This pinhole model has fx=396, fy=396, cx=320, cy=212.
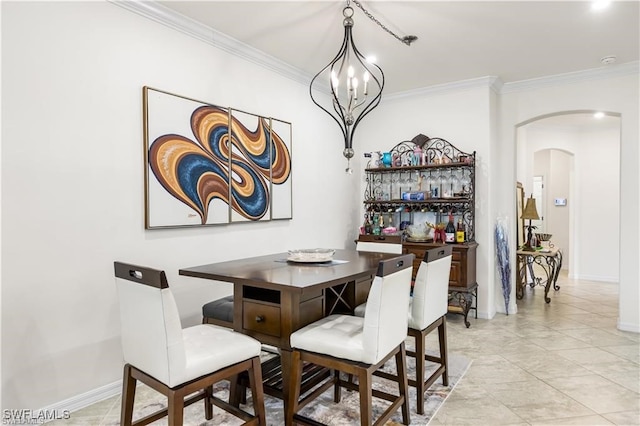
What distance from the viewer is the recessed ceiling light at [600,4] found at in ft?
9.10

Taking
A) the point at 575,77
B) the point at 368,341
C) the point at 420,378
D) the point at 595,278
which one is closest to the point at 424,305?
the point at 420,378

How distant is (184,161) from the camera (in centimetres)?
304

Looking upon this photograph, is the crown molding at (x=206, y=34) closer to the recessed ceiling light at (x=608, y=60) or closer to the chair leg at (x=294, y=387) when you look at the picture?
the chair leg at (x=294, y=387)

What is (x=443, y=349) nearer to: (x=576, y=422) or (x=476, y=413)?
(x=476, y=413)

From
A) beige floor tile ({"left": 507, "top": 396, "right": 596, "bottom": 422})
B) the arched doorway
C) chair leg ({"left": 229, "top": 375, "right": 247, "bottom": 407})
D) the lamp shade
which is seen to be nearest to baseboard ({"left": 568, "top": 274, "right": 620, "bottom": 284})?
the arched doorway

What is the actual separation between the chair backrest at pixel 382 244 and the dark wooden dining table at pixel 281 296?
2.49ft

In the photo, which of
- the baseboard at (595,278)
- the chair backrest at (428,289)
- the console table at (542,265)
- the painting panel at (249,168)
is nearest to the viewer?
the chair backrest at (428,289)

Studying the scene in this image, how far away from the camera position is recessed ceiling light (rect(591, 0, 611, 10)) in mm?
2773

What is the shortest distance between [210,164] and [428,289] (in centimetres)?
195

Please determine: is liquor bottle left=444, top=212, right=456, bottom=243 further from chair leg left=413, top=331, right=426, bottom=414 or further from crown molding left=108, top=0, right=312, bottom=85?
crown molding left=108, top=0, right=312, bottom=85

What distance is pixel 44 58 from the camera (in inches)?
91.0

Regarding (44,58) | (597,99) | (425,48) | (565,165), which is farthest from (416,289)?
(565,165)

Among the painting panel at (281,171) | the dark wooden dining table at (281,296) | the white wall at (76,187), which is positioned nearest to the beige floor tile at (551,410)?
the dark wooden dining table at (281,296)

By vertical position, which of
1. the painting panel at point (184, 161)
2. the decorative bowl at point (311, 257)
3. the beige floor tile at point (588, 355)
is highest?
the painting panel at point (184, 161)
